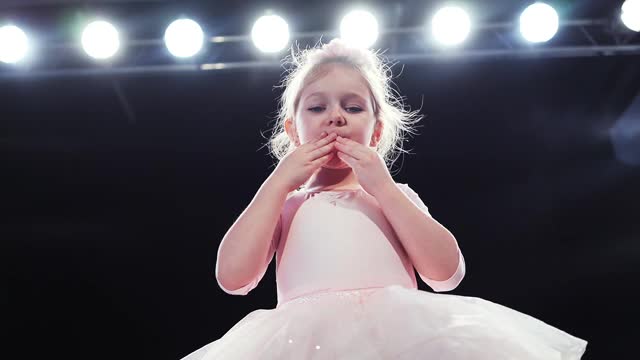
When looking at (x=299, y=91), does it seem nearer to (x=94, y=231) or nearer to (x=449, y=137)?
(x=449, y=137)

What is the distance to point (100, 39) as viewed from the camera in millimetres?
2074

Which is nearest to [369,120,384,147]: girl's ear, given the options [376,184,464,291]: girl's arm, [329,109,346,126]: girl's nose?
[329,109,346,126]: girl's nose

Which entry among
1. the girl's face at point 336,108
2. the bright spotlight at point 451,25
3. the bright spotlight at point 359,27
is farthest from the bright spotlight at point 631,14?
the girl's face at point 336,108

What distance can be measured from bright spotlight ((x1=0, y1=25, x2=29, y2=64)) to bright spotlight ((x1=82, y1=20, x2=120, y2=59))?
19 centimetres

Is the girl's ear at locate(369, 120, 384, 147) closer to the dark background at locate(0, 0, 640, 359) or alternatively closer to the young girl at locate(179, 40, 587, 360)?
the young girl at locate(179, 40, 587, 360)

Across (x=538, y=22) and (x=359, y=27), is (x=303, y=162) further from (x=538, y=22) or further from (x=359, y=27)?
(x=538, y=22)

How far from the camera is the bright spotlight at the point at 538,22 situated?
1998 mm

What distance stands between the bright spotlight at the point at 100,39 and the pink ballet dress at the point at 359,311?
49.1 inches

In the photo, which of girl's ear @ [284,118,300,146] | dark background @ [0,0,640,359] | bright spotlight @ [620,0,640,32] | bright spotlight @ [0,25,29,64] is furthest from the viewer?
dark background @ [0,0,640,359]

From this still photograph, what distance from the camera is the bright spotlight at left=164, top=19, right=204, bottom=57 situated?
2070 mm

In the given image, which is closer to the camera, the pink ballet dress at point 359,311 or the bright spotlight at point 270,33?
the pink ballet dress at point 359,311

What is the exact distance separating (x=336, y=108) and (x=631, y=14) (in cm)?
133

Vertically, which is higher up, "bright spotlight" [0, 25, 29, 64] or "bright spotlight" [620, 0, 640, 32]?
"bright spotlight" [0, 25, 29, 64]

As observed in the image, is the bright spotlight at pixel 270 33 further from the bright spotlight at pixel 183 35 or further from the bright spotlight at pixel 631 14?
the bright spotlight at pixel 631 14
